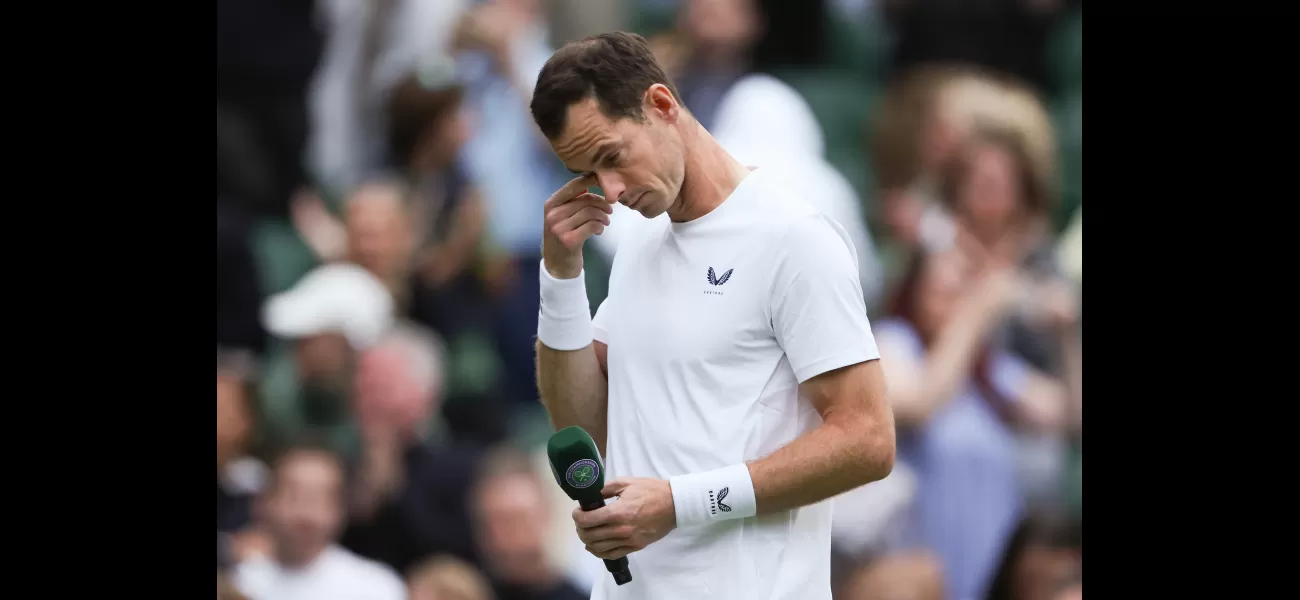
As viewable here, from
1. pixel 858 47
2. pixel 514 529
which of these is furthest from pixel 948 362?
pixel 514 529

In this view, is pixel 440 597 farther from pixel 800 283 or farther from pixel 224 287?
pixel 800 283

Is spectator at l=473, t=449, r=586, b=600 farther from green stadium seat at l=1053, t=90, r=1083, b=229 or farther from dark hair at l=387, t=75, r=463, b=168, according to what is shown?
green stadium seat at l=1053, t=90, r=1083, b=229

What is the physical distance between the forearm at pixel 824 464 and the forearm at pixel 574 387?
1.60 feet

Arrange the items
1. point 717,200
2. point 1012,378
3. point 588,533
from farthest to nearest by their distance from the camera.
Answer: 1. point 1012,378
2. point 717,200
3. point 588,533

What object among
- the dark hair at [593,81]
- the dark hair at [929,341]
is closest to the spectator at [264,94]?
the dark hair at [929,341]

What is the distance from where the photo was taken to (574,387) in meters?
2.76

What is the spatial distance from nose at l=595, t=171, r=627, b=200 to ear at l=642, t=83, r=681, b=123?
0.51 ft

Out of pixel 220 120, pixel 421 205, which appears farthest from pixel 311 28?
pixel 421 205

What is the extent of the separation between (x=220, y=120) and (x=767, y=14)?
243 cm

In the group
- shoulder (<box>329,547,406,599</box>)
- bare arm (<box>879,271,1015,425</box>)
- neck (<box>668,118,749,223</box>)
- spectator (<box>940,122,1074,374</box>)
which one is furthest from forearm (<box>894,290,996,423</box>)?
neck (<box>668,118,749,223</box>)

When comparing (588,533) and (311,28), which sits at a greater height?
(311,28)

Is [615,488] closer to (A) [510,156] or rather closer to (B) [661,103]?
(B) [661,103]

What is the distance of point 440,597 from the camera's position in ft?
17.8

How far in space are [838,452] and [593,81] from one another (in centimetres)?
85
